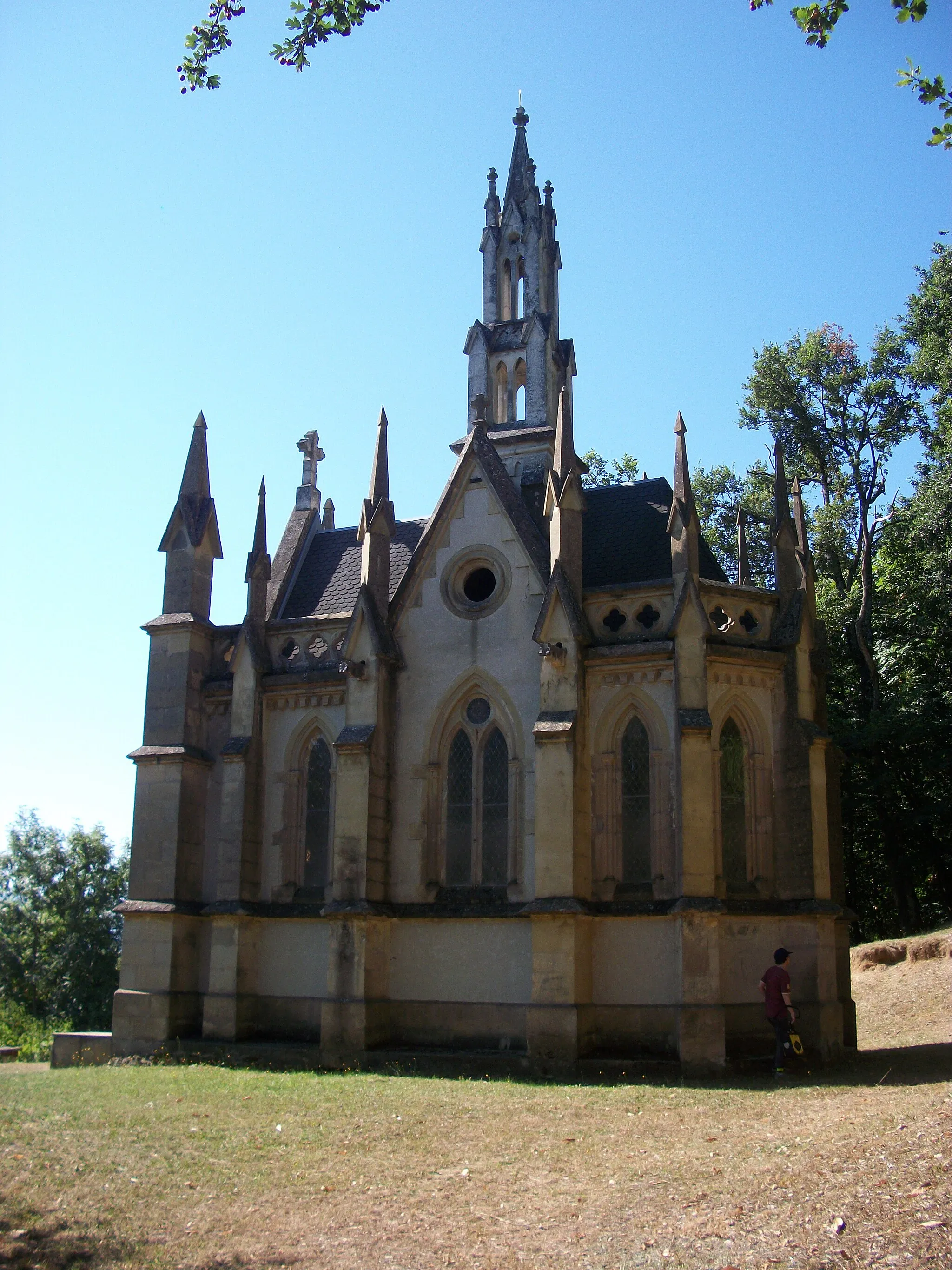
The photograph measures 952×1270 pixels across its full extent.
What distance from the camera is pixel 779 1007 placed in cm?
1717

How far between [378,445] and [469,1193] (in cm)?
1486

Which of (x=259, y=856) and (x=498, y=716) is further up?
(x=498, y=716)

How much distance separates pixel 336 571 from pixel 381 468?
397 cm

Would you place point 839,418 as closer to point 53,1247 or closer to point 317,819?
point 317,819

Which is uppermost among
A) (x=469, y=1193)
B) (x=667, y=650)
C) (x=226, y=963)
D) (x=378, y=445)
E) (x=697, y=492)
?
(x=697, y=492)

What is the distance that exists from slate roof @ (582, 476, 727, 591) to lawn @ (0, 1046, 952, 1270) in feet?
31.9

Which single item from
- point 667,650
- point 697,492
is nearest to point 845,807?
point 697,492

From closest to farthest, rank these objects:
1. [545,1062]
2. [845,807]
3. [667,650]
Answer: [545,1062]
[667,650]
[845,807]

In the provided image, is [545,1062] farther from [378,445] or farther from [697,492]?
[697,492]

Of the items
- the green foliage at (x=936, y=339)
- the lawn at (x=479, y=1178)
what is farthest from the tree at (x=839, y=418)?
the lawn at (x=479, y=1178)

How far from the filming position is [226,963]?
20.7m

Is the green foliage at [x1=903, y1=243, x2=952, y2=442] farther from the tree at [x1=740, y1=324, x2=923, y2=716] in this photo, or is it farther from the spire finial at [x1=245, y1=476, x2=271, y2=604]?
the spire finial at [x1=245, y1=476, x2=271, y2=604]

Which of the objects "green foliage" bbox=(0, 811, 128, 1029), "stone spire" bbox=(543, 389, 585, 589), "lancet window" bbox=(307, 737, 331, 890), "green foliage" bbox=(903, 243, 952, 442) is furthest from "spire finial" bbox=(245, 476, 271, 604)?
"green foliage" bbox=(0, 811, 128, 1029)

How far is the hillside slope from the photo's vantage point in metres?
22.3
